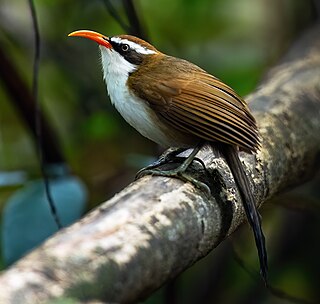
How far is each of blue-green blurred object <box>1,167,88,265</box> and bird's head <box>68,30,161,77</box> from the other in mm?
685

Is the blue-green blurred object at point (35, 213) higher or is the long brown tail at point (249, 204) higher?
the long brown tail at point (249, 204)

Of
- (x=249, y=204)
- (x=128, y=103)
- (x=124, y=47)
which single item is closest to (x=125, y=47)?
(x=124, y=47)

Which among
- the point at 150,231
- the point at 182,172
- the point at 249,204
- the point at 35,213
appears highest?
the point at 150,231

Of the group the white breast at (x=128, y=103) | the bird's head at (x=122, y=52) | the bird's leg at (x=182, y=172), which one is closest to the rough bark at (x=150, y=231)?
the bird's leg at (x=182, y=172)

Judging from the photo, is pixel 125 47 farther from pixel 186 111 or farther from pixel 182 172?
pixel 182 172

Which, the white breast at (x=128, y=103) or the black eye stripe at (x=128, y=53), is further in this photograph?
the black eye stripe at (x=128, y=53)

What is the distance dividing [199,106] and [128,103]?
0.90 feet

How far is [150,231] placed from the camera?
2033 millimetres

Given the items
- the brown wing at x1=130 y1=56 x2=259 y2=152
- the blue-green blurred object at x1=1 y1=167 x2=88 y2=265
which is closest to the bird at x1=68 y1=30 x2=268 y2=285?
the brown wing at x1=130 y1=56 x2=259 y2=152

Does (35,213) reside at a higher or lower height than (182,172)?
lower

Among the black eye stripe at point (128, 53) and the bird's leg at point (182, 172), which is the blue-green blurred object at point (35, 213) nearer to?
the black eye stripe at point (128, 53)

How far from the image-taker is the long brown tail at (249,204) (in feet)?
8.66

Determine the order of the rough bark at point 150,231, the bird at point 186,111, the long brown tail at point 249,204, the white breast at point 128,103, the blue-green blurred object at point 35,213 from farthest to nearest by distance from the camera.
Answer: the blue-green blurred object at point 35,213 → the white breast at point 128,103 → the bird at point 186,111 → the long brown tail at point 249,204 → the rough bark at point 150,231

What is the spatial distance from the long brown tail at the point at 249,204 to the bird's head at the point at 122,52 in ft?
2.14
